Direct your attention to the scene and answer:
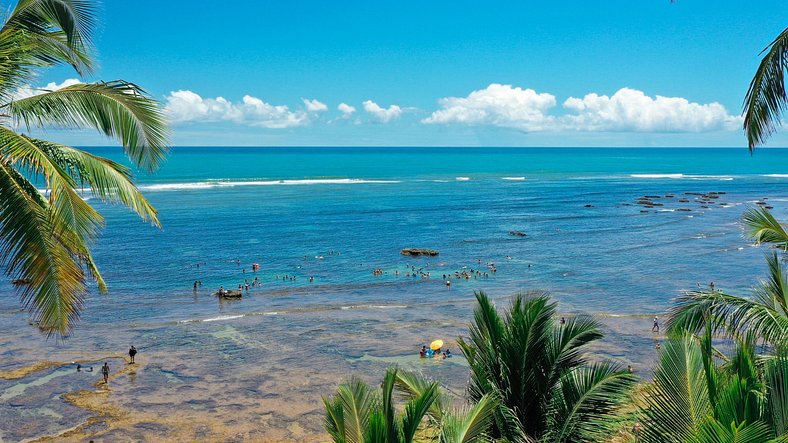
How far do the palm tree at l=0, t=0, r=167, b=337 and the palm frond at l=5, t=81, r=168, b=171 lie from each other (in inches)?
0.5

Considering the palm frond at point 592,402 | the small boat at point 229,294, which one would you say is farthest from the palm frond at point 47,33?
the small boat at point 229,294

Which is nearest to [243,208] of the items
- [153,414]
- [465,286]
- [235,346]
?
[465,286]

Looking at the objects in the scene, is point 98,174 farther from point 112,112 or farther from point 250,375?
point 250,375

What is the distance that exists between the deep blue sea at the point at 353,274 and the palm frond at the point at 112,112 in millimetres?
17714

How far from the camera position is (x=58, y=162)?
789 centimetres

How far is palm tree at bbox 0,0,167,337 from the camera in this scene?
6.99 meters

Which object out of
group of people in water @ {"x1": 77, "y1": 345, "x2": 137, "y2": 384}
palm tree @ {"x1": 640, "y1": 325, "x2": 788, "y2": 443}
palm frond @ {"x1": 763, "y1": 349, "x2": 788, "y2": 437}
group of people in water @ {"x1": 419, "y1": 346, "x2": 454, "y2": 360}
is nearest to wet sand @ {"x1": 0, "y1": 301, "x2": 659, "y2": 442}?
group of people in water @ {"x1": 77, "y1": 345, "x2": 137, "y2": 384}

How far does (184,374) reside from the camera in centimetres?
2769

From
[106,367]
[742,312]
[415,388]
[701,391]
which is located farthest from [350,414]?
[106,367]

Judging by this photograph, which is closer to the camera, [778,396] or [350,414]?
[778,396]

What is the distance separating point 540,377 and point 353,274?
1566 inches

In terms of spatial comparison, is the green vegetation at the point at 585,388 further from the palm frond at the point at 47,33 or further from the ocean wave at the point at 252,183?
the ocean wave at the point at 252,183

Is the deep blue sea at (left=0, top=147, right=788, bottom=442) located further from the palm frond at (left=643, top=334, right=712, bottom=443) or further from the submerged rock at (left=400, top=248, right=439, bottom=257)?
the palm frond at (left=643, top=334, right=712, bottom=443)

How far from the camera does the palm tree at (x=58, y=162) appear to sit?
6.99m
